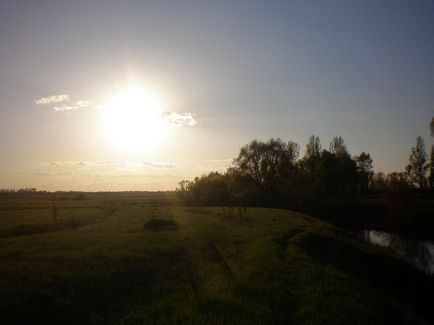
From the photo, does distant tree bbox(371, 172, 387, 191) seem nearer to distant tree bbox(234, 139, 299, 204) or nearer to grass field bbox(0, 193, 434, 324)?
distant tree bbox(234, 139, 299, 204)

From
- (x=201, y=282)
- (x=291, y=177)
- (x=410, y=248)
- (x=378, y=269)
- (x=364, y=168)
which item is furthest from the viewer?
(x=364, y=168)

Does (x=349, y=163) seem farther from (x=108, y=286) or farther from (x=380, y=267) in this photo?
(x=108, y=286)

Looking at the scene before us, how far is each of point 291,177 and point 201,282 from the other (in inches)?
2987

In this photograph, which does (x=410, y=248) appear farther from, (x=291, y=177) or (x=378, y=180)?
(x=378, y=180)

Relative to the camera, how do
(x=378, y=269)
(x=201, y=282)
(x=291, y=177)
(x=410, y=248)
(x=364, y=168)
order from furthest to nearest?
(x=364, y=168)
(x=291, y=177)
(x=410, y=248)
(x=378, y=269)
(x=201, y=282)

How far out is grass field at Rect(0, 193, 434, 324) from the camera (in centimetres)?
1620

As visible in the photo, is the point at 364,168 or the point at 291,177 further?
the point at 364,168

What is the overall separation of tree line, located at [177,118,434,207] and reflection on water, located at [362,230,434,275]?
2211 cm

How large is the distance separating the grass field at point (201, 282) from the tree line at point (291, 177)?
52.3m

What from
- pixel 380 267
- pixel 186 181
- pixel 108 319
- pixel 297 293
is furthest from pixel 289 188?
pixel 108 319

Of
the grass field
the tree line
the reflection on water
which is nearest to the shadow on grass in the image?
the grass field

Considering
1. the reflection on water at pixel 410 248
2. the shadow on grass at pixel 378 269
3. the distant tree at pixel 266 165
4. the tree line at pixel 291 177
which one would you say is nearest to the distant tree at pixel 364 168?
the tree line at pixel 291 177

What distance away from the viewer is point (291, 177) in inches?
3738

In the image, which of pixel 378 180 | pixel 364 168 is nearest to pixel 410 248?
pixel 364 168
